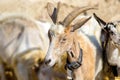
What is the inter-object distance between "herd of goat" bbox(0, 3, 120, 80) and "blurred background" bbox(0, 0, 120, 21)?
3742 millimetres

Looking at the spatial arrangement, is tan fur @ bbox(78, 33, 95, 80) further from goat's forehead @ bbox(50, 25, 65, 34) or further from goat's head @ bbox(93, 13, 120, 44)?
goat's forehead @ bbox(50, 25, 65, 34)

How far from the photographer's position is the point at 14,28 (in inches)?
387

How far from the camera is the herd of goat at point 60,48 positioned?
8086 mm

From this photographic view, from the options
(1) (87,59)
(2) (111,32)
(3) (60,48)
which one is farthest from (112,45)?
(3) (60,48)

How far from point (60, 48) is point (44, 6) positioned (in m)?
6.19

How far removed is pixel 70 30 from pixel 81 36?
0.93 m

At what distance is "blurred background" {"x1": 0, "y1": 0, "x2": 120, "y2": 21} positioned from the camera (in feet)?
45.6

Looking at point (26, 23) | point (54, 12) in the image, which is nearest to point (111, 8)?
point (26, 23)

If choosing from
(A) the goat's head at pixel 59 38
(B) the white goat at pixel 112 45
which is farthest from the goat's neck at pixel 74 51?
(B) the white goat at pixel 112 45

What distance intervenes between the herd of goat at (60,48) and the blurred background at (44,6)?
374 cm

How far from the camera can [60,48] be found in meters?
7.93

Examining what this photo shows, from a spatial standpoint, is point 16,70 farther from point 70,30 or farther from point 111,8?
point 111,8

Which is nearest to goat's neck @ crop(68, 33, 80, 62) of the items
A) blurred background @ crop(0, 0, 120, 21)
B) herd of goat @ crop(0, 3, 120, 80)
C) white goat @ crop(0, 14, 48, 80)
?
herd of goat @ crop(0, 3, 120, 80)

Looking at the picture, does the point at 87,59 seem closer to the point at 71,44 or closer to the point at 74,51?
the point at 74,51
